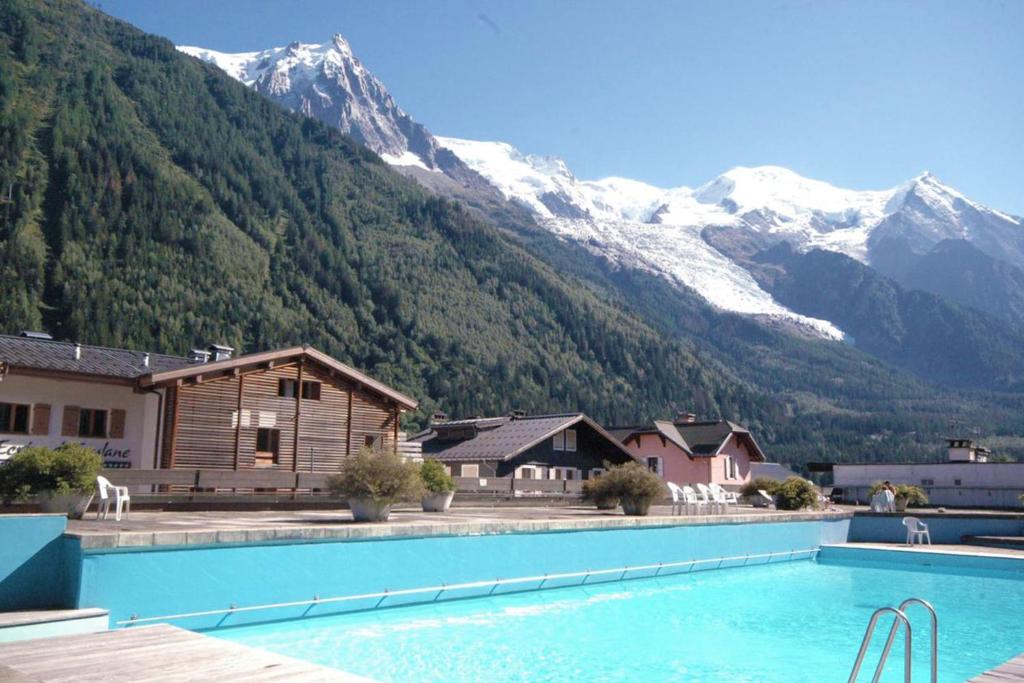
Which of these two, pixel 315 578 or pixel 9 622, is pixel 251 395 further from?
pixel 9 622

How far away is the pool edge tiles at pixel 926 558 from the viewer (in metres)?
21.7

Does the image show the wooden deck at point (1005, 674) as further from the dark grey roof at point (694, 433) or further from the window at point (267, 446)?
the dark grey roof at point (694, 433)

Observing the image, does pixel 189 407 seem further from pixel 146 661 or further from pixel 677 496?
pixel 146 661

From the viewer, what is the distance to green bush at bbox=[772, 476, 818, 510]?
29.6 m

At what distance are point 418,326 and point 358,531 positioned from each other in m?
111

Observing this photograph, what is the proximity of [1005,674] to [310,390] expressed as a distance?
80.4 ft

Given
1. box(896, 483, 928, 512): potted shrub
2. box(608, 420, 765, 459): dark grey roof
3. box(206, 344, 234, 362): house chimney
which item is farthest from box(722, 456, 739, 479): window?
box(206, 344, 234, 362): house chimney

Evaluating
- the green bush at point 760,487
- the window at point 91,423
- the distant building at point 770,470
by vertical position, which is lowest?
the green bush at point 760,487

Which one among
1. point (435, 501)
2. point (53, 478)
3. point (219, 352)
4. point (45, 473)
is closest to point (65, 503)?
point (53, 478)

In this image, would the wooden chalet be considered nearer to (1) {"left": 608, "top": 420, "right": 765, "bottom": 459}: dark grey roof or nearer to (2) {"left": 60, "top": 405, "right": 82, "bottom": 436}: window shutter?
(2) {"left": 60, "top": 405, "right": 82, "bottom": 436}: window shutter

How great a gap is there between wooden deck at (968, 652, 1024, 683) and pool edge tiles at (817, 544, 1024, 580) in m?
17.2

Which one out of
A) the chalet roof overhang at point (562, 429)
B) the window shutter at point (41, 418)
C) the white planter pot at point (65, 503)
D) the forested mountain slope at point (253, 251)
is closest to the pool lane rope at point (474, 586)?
the white planter pot at point (65, 503)

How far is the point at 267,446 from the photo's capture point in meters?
27.5

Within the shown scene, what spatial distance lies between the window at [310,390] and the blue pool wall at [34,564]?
18.1m
